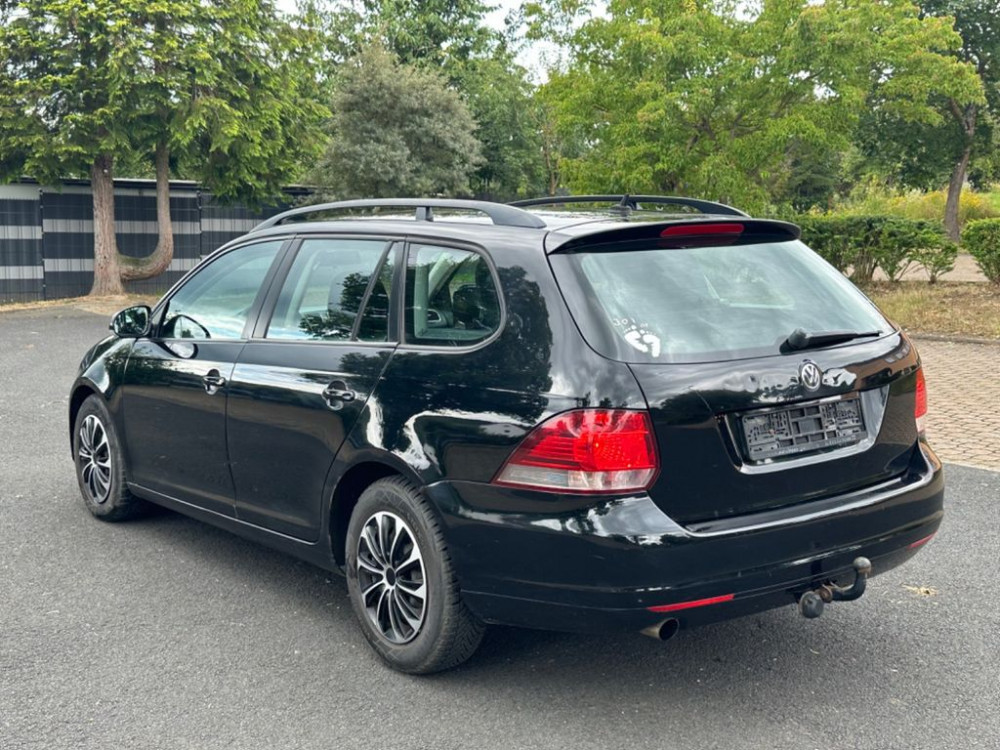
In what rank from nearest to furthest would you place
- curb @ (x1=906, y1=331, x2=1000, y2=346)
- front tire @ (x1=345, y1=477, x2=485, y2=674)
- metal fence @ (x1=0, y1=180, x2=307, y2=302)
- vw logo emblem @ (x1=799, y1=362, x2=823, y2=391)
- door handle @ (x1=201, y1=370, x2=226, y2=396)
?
vw logo emblem @ (x1=799, y1=362, x2=823, y2=391) < front tire @ (x1=345, y1=477, x2=485, y2=674) < door handle @ (x1=201, y1=370, x2=226, y2=396) < curb @ (x1=906, y1=331, x2=1000, y2=346) < metal fence @ (x1=0, y1=180, x2=307, y2=302)

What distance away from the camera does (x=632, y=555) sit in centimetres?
345

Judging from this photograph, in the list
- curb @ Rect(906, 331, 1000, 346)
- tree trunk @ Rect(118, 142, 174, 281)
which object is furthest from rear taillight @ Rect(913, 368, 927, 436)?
tree trunk @ Rect(118, 142, 174, 281)

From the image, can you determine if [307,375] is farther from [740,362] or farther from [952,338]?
[952,338]

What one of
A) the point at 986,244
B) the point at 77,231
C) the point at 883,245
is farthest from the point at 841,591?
the point at 77,231

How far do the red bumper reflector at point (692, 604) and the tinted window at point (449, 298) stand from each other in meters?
1.10

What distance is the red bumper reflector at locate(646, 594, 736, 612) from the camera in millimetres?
3498

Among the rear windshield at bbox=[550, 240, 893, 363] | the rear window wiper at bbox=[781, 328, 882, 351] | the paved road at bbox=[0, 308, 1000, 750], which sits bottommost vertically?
the paved road at bbox=[0, 308, 1000, 750]

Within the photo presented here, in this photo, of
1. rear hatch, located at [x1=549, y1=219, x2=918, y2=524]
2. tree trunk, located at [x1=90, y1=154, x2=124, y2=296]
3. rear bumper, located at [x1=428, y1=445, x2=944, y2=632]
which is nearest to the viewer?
rear bumper, located at [x1=428, y1=445, x2=944, y2=632]

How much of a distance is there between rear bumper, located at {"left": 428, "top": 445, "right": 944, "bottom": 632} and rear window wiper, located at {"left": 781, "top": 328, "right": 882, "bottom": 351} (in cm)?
55

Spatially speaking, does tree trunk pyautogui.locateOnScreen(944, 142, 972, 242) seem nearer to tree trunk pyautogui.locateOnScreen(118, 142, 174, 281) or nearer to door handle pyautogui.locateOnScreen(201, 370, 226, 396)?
tree trunk pyautogui.locateOnScreen(118, 142, 174, 281)

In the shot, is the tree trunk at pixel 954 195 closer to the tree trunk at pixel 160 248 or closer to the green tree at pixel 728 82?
the green tree at pixel 728 82

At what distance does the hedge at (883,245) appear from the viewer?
17.2m

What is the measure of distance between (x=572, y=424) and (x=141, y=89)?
1953cm

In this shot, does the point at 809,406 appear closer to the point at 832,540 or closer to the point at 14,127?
the point at 832,540
